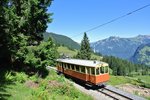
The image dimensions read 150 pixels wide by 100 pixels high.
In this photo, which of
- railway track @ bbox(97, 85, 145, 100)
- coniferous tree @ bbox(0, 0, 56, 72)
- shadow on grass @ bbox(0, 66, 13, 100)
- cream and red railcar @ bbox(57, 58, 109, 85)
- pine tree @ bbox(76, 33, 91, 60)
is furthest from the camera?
pine tree @ bbox(76, 33, 91, 60)

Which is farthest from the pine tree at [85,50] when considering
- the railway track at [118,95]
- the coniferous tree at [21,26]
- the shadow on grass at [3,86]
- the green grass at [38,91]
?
the shadow on grass at [3,86]

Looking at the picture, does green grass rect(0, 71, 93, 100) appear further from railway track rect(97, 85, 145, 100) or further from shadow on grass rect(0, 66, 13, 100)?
railway track rect(97, 85, 145, 100)

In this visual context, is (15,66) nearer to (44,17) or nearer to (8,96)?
(44,17)

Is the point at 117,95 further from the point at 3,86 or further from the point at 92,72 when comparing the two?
the point at 3,86

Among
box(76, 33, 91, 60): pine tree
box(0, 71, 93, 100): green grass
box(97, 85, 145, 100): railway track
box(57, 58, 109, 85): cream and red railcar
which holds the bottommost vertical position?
box(97, 85, 145, 100): railway track

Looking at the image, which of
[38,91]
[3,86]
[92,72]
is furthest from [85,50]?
[3,86]

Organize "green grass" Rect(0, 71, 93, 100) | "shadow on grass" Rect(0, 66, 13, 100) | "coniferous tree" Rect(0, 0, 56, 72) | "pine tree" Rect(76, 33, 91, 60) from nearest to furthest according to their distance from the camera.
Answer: "shadow on grass" Rect(0, 66, 13, 100), "green grass" Rect(0, 71, 93, 100), "coniferous tree" Rect(0, 0, 56, 72), "pine tree" Rect(76, 33, 91, 60)

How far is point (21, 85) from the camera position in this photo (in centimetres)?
2295

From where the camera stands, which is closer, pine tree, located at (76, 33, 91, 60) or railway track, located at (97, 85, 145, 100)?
railway track, located at (97, 85, 145, 100)

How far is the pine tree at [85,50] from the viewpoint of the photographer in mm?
83938

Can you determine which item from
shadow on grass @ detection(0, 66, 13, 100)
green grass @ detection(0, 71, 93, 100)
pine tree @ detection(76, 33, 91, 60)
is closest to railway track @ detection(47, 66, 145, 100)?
green grass @ detection(0, 71, 93, 100)

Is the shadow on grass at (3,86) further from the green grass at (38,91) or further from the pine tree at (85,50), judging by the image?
the pine tree at (85,50)

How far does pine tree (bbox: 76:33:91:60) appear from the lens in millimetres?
83938

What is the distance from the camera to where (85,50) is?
85.7 metres
